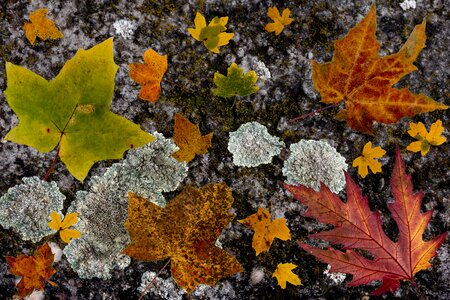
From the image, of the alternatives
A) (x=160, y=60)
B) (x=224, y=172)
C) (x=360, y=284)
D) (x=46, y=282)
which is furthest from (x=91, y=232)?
(x=360, y=284)

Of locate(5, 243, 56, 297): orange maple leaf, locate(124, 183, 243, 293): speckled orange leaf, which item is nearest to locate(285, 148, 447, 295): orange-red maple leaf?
locate(124, 183, 243, 293): speckled orange leaf

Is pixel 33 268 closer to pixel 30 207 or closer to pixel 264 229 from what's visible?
pixel 30 207

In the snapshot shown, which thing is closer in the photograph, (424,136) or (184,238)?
(184,238)

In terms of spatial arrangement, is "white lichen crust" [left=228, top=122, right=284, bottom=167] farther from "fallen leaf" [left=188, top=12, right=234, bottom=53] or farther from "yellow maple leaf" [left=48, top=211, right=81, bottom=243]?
"yellow maple leaf" [left=48, top=211, right=81, bottom=243]

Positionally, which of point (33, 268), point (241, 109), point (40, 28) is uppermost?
point (40, 28)

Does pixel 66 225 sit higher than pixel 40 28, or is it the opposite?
pixel 40 28

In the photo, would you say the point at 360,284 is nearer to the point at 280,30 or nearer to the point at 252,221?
the point at 252,221

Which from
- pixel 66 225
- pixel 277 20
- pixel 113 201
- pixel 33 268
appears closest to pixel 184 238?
pixel 113 201

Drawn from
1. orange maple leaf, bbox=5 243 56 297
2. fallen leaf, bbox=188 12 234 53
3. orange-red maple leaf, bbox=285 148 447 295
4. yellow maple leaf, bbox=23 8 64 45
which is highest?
fallen leaf, bbox=188 12 234 53
